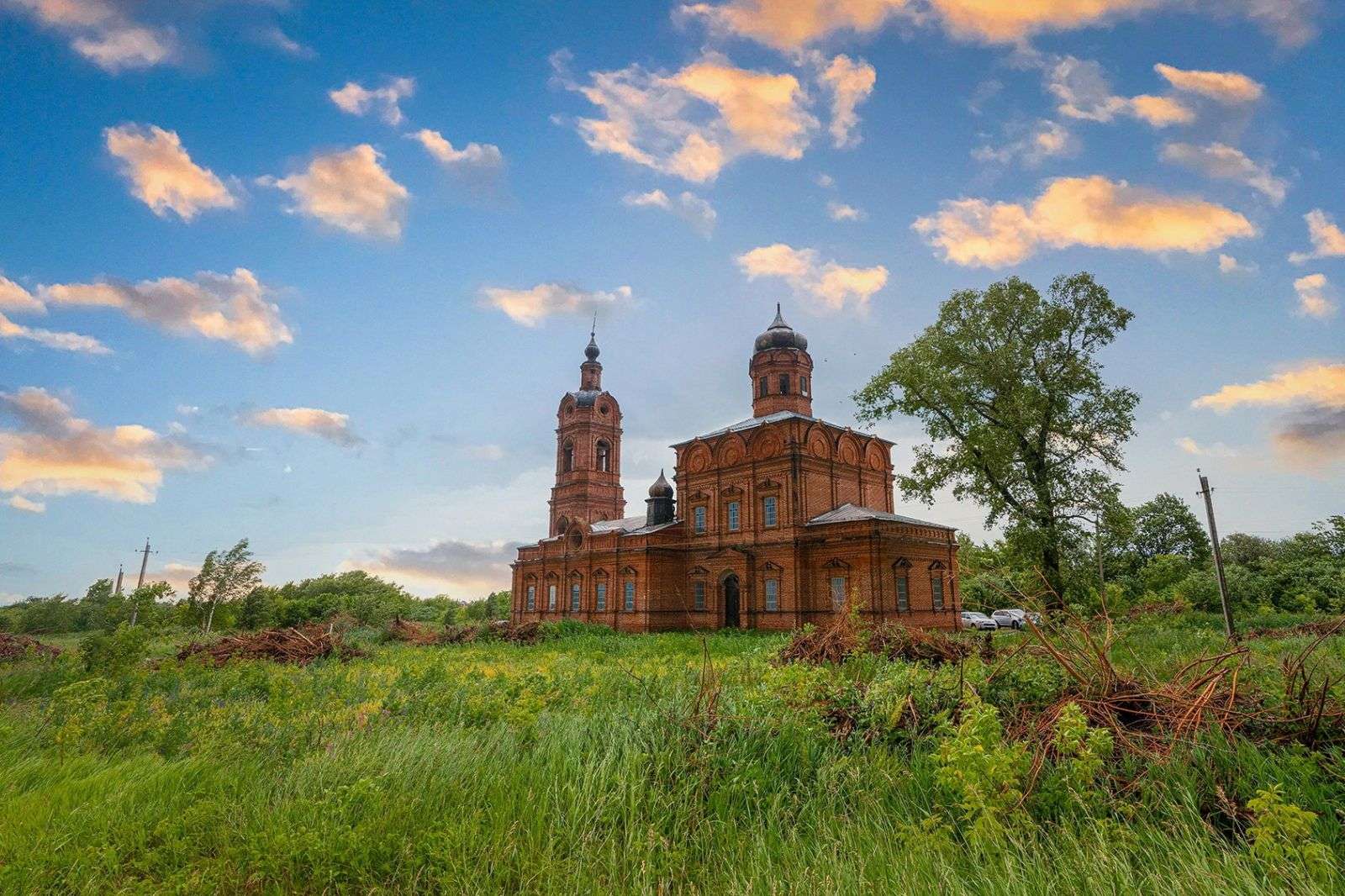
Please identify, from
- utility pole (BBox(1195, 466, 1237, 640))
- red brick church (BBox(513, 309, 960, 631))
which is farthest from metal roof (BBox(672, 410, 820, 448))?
utility pole (BBox(1195, 466, 1237, 640))

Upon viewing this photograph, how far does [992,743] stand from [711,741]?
1.99 m

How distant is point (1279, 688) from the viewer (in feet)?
16.9

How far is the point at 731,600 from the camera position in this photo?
30156 millimetres

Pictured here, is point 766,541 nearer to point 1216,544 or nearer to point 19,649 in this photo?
point 1216,544

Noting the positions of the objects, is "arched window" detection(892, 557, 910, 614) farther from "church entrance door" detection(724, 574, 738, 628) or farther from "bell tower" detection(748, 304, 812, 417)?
"bell tower" detection(748, 304, 812, 417)

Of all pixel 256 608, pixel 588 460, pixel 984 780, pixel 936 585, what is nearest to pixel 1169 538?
pixel 936 585

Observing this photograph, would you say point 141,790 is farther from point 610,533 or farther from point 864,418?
point 610,533

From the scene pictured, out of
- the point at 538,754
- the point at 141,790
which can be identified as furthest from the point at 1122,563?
the point at 141,790

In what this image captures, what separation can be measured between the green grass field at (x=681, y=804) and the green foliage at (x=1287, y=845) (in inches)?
0.8

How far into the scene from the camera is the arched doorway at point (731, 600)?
1177 inches

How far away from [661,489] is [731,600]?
8.34 metres

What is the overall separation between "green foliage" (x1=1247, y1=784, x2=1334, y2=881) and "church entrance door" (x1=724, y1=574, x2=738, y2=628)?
26.9 metres

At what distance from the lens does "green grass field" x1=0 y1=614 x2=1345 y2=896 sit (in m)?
3.47

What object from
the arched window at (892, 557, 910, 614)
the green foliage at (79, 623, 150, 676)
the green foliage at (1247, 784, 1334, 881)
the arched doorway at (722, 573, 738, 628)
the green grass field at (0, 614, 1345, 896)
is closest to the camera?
the green foliage at (1247, 784, 1334, 881)
